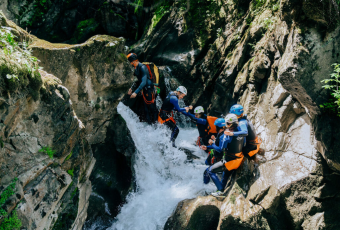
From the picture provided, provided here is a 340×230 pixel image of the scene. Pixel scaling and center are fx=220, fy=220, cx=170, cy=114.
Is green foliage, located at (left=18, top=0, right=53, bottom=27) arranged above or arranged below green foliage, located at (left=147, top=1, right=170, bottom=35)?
below

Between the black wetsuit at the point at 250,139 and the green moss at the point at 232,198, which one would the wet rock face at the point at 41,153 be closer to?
the green moss at the point at 232,198

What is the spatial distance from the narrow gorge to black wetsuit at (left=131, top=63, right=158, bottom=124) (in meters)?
0.56

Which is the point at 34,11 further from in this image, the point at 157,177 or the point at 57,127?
the point at 57,127

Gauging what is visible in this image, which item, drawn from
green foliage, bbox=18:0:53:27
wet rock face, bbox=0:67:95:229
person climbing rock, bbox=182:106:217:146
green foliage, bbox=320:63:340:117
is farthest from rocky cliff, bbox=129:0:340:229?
green foliage, bbox=18:0:53:27

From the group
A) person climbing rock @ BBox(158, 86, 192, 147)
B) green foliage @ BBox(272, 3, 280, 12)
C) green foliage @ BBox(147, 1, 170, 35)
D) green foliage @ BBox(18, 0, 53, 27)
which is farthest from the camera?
green foliage @ BBox(18, 0, 53, 27)

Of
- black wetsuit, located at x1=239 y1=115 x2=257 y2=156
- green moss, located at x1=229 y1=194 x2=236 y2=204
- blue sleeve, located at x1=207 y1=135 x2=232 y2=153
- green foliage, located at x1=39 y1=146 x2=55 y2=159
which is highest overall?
black wetsuit, located at x1=239 y1=115 x2=257 y2=156

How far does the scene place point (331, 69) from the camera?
4.46 meters

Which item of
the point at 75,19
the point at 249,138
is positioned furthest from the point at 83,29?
the point at 249,138

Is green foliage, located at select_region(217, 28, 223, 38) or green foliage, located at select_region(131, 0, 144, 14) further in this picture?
green foliage, located at select_region(131, 0, 144, 14)

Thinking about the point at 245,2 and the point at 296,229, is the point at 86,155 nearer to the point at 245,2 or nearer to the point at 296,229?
the point at 296,229

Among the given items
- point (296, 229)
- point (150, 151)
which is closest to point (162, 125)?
point (150, 151)

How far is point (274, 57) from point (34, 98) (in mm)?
6605

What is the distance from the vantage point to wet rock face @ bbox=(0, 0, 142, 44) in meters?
14.6

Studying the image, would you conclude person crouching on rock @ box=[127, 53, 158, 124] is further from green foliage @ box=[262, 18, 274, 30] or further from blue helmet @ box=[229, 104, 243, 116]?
green foliage @ box=[262, 18, 274, 30]
